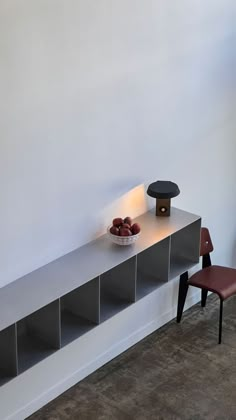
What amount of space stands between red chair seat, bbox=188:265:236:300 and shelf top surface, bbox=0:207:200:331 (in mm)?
568

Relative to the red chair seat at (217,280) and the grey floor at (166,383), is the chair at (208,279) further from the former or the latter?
the grey floor at (166,383)

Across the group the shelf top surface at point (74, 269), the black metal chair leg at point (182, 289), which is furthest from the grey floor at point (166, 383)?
the shelf top surface at point (74, 269)

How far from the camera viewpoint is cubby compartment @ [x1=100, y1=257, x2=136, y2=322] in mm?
4209

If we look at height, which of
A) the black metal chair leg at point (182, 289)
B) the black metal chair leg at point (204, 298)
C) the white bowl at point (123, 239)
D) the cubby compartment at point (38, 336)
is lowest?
the black metal chair leg at point (204, 298)

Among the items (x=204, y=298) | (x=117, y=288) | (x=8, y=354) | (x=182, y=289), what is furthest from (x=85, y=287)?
(x=204, y=298)

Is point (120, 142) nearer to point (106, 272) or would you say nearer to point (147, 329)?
point (106, 272)

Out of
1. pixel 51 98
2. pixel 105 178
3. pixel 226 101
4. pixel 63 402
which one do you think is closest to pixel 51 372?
pixel 63 402

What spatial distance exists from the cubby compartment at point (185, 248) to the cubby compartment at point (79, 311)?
2.42ft

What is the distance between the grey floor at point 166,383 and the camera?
169 inches

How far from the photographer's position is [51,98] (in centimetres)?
373

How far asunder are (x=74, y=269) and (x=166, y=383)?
108cm

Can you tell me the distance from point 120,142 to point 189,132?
70 centimetres

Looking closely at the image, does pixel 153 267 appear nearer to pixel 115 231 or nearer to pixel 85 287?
Result: pixel 115 231

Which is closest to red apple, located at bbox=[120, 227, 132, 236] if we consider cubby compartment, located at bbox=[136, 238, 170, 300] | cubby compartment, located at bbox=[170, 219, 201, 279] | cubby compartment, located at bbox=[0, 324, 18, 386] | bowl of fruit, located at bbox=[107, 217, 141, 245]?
bowl of fruit, located at bbox=[107, 217, 141, 245]
